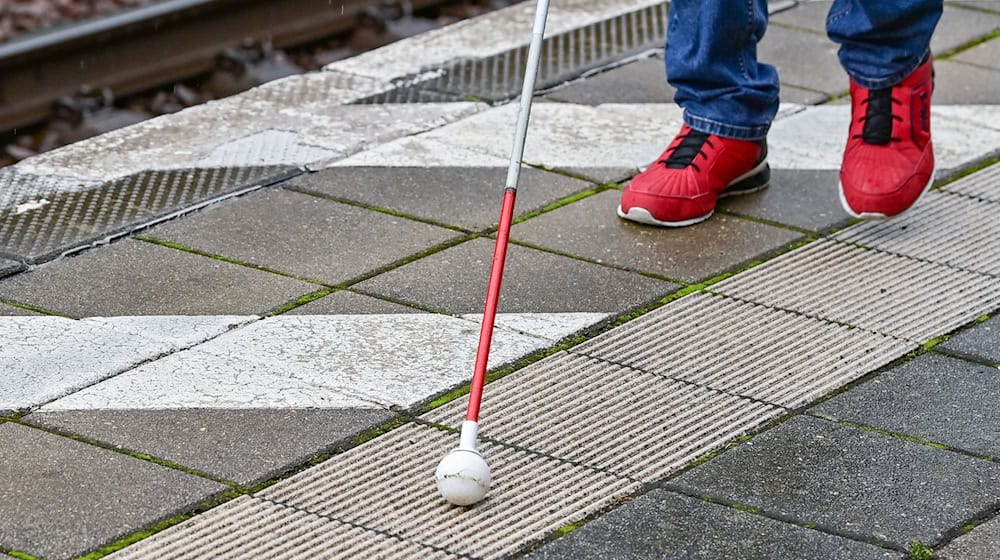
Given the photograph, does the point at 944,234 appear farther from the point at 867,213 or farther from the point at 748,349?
the point at 748,349

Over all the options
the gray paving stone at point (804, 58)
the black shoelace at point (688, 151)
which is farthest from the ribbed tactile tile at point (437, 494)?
the gray paving stone at point (804, 58)

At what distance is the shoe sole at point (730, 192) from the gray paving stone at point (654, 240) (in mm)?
16

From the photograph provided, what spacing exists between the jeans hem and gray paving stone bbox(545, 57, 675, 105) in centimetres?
83

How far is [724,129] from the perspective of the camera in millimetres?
4066

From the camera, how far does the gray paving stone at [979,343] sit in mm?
3322

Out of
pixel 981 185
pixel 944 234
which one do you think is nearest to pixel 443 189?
pixel 944 234

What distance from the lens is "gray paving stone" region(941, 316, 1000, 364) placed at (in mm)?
3322

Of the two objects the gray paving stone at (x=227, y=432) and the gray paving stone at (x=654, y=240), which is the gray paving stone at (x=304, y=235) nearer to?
the gray paving stone at (x=654, y=240)

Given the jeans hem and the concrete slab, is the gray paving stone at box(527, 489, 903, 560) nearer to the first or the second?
the concrete slab

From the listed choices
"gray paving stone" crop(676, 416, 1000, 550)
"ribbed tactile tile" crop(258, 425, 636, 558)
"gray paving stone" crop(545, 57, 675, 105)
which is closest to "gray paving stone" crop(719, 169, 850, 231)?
"gray paving stone" crop(545, 57, 675, 105)

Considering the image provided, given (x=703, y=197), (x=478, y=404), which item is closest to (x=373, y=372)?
(x=478, y=404)

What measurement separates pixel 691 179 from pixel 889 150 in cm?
48

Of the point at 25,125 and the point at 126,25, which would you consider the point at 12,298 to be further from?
the point at 126,25

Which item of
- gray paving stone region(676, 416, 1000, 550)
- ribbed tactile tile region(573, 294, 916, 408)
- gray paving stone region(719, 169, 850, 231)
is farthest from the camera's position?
gray paving stone region(719, 169, 850, 231)
